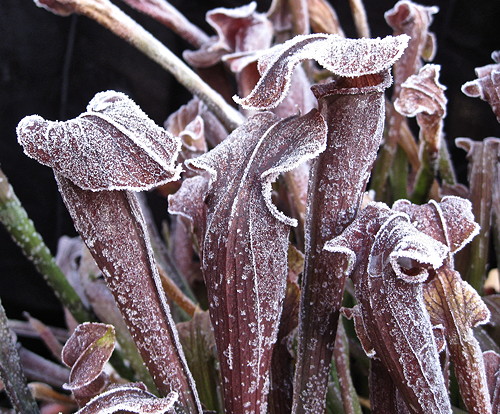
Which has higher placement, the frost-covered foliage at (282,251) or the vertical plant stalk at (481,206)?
the frost-covered foliage at (282,251)

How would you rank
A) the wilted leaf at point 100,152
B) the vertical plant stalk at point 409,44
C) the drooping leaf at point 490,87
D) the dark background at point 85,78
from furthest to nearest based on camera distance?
the dark background at point 85,78 → the vertical plant stalk at point 409,44 → the drooping leaf at point 490,87 → the wilted leaf at point 100,152

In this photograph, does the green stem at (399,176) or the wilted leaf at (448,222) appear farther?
the green stem at (399,176)

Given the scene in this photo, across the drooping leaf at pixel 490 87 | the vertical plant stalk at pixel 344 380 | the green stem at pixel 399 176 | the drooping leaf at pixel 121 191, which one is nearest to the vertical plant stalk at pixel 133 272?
the drooping leaf at pixel 121 191

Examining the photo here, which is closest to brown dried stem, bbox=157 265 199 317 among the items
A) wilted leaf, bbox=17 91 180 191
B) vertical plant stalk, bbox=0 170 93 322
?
vertical plant stalk, bbox=0 170 93 322

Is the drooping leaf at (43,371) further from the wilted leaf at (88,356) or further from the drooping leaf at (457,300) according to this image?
the drooping leaf at (457,300)

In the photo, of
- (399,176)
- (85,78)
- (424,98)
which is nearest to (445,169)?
(399,176)

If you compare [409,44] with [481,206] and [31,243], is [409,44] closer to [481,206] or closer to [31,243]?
[481,206]
